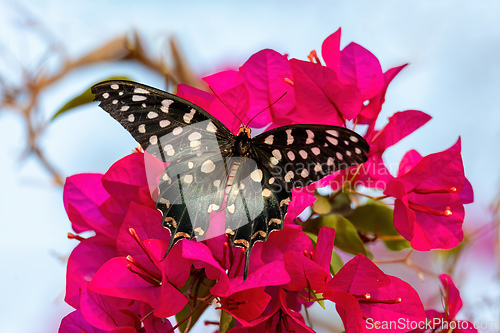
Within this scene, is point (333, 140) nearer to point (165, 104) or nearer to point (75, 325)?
point (165, 104)

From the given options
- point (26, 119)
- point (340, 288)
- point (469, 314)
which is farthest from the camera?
point (26, 119)

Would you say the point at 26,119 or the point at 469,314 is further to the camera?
the point at 26,119

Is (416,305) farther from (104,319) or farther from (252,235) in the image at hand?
(104,319)

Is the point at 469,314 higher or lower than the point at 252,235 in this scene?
lower

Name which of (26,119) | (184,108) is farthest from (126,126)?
A: (26,119)

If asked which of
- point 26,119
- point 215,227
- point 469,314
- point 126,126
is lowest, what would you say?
point 469,314

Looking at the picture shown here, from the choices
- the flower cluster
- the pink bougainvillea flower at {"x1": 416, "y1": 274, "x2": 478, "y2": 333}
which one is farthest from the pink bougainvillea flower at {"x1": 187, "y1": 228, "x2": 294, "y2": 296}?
the pink bougainvillea flower at {"x1": 416, "y1": 274, "x2": 478, "y2": 333}

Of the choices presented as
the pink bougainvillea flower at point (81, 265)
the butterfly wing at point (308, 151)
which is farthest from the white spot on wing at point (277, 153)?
the pink bougainvillea flower at point (81, 265)
